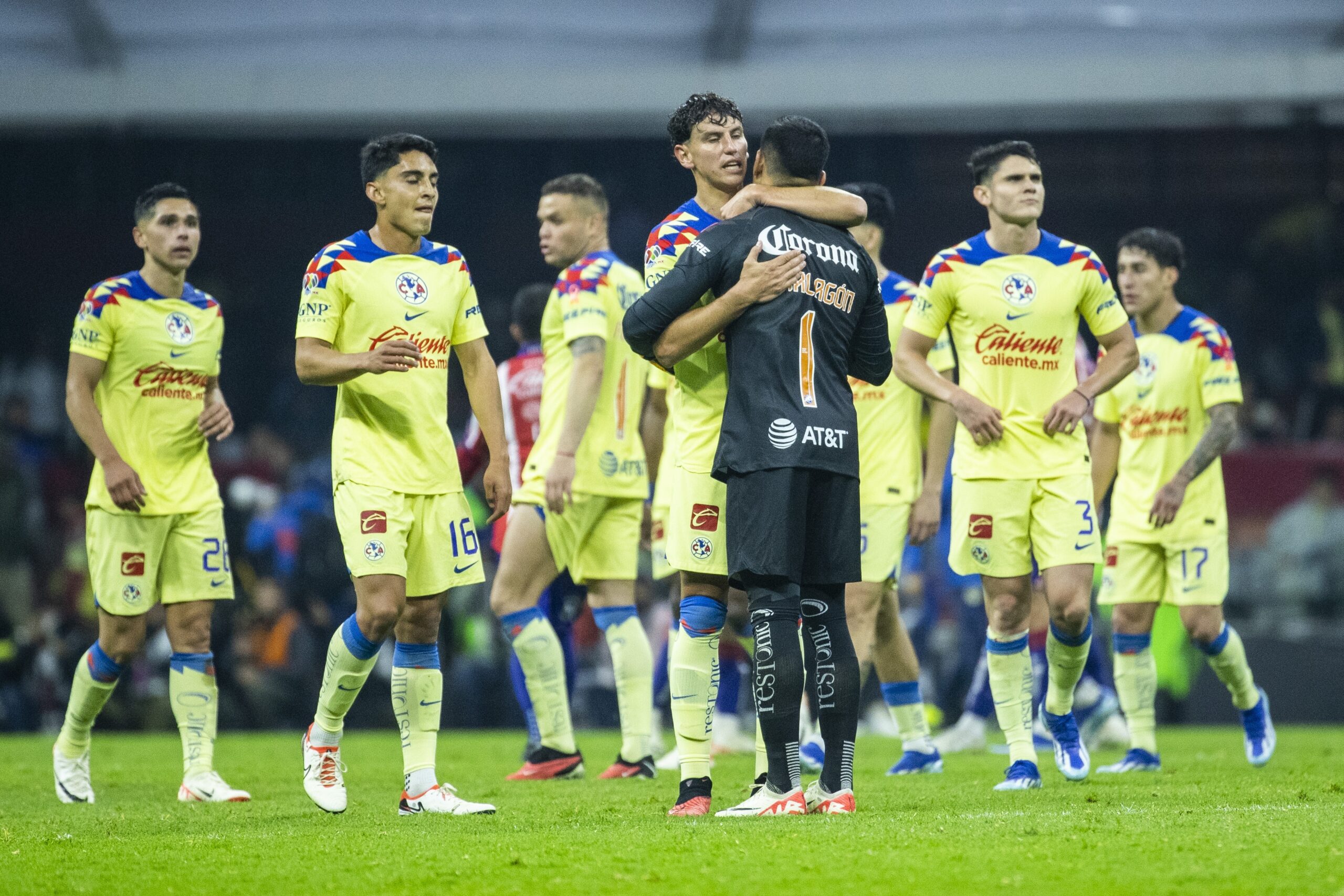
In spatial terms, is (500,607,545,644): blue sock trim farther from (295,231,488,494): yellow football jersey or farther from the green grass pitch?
(295,231,488,494): yellow football jersey

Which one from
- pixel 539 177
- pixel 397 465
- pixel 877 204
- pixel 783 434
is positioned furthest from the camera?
pixel 539 177

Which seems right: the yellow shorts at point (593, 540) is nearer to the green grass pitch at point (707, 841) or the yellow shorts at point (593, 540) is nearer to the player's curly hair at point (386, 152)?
the green grass pitch at point (707, 841)

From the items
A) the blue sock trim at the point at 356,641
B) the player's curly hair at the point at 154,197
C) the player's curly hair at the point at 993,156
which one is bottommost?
the blue sock trim at the point at 356,641

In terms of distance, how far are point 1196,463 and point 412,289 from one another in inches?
162

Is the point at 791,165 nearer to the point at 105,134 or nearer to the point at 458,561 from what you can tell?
the point at 458,561

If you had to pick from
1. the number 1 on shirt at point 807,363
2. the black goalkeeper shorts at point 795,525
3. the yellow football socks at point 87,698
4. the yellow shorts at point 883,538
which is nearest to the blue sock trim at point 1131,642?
the yellow shorts at point 883,538

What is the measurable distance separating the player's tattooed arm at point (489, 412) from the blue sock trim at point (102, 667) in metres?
2.05

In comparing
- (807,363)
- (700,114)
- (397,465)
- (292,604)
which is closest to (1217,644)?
(807,363)

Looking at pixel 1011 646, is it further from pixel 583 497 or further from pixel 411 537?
pixel 411 537

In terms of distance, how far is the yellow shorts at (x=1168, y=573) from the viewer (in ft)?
25.9

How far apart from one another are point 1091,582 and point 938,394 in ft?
3.30

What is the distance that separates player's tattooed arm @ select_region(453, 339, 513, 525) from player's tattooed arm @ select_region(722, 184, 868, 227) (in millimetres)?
1168

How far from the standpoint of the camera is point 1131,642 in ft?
26.1

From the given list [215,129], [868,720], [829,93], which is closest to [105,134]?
[215,129]
